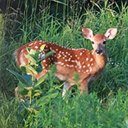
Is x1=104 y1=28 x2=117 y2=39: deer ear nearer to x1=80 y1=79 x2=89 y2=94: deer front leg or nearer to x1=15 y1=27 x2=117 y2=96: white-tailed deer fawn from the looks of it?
x1=15 y1=27 x2=117 y2=96: white-tailed deer fawn

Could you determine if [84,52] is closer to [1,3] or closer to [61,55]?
[61,55]

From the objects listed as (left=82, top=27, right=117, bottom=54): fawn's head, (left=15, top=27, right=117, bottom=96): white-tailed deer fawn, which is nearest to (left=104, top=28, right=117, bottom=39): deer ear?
(left=82, top=27, right=117, bottom=54): fawn's head

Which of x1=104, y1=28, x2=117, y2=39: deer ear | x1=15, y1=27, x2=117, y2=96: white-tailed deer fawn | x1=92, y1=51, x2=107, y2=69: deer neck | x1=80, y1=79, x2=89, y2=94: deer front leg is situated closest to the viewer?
x1=80, y1=79, x2=89, y2=94: deer front leg

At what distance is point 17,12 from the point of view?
9781 mm

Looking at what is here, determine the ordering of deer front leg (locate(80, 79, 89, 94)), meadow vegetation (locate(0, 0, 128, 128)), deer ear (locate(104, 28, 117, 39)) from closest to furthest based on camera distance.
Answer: meadow vegetation (locate(0, 0, 128, 128)), deer front leg (locate(80, 79, 89, 94)), deer ear (locate(104, 28, 117, 39))

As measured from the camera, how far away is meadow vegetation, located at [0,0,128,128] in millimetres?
6018

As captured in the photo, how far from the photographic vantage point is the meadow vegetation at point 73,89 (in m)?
6.02

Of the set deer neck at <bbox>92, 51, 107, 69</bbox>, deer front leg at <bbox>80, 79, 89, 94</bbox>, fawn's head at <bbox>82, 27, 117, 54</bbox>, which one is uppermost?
fawn's head at <bbox>82, 27, 117, 54</bbox>

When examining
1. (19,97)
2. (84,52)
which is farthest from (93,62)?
(19,97)

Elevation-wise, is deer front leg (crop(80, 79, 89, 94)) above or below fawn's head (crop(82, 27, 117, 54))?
below

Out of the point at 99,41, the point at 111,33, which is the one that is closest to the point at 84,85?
the point at 99,41

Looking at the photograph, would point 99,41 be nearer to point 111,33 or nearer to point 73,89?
point 111,33

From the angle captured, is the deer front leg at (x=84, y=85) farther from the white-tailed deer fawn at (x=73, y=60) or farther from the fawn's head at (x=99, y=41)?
the fawn's head at (x=99, y=41)

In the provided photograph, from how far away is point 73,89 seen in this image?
8.03 meters
